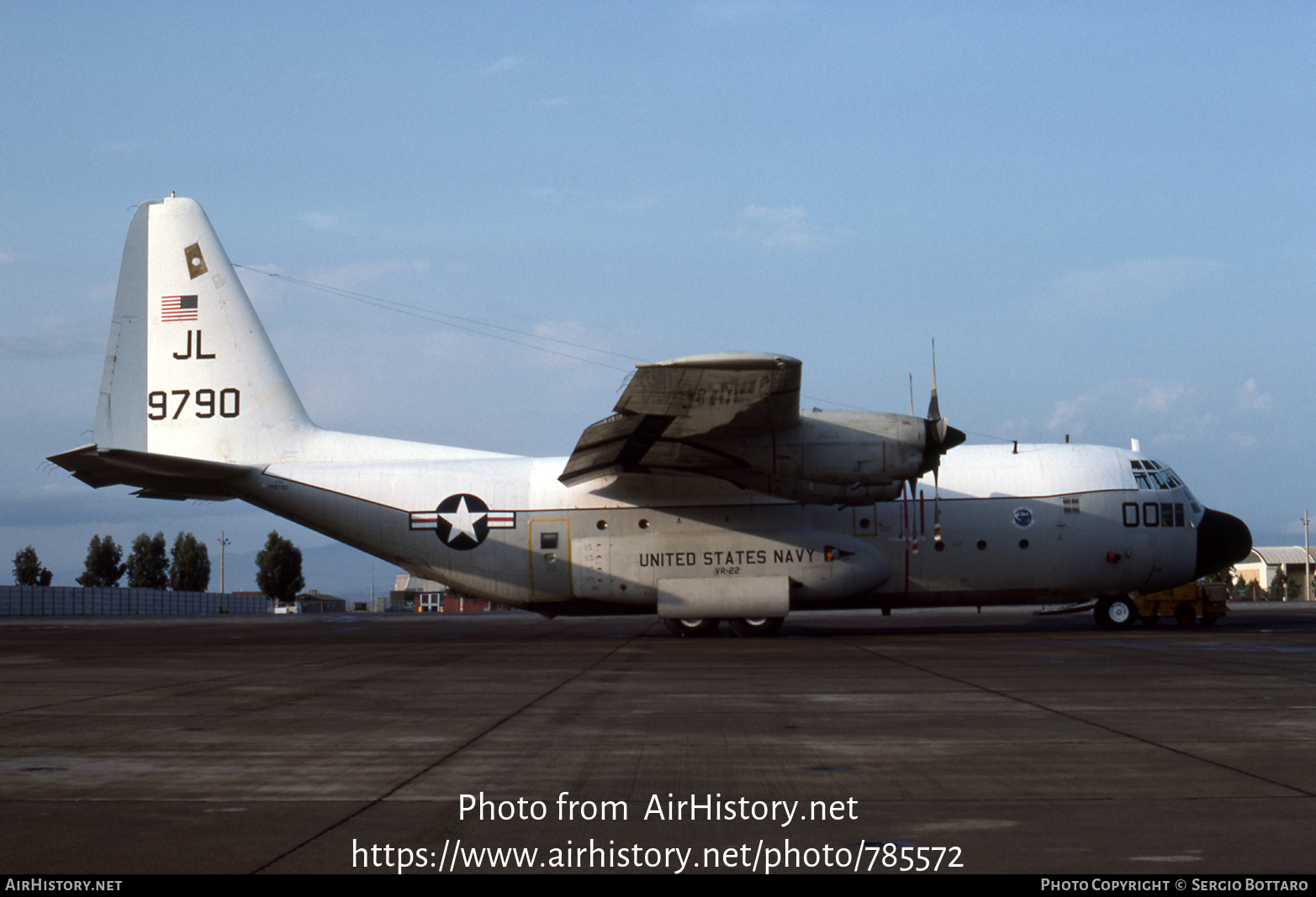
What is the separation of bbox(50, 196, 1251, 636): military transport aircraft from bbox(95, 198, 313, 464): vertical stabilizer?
1.6 inches

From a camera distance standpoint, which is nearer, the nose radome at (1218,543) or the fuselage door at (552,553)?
the fuselage door at (552,553)

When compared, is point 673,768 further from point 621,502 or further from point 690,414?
point 621,502

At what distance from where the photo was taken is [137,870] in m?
4.94

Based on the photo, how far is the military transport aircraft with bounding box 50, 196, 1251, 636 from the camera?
913 inches

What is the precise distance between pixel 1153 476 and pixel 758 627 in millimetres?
9881

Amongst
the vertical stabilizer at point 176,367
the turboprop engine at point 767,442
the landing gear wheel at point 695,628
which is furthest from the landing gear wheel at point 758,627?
the vertical stabilizer at point 176,367

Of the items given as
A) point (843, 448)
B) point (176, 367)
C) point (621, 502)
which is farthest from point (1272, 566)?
point (176, 367)

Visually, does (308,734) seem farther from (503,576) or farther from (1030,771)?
(503,576)

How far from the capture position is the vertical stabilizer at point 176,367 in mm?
25281

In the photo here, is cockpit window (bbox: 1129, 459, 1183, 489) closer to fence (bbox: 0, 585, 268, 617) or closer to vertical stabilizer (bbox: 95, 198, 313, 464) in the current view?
vertical stabilizer (bbox: 95, 198, 313, 464)

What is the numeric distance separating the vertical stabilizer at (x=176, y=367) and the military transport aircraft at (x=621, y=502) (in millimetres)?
41

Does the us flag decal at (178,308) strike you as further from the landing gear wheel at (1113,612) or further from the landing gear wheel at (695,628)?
the landing gear wheel at (1113,612)

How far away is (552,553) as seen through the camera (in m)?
24.0
